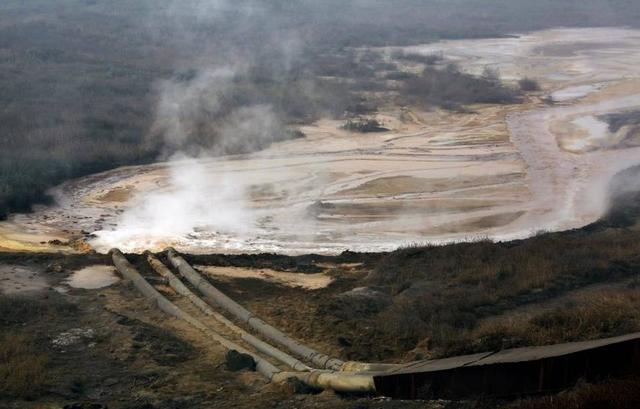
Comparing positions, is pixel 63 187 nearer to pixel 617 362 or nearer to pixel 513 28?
pixel 617 362

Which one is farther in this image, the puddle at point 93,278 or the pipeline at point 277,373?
the puddle at point 93,278

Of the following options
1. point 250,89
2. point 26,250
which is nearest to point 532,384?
point 26,250

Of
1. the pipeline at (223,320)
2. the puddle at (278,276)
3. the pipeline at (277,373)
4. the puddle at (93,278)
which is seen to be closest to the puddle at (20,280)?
the puddle at (93,278)

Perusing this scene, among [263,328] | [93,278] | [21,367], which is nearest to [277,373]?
[263,328]

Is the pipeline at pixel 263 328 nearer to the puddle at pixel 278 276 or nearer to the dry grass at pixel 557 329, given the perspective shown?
the puddle at pixel 278 276

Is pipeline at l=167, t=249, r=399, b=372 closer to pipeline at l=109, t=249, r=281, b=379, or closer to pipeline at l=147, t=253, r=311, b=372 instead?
pipeline at l=147, t=253, r=311, b=372

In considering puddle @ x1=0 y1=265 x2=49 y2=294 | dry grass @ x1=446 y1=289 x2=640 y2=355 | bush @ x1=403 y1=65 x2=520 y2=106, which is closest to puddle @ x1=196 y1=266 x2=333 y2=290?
puddle @ x1=0 y1=265 x2=49 y2=294
